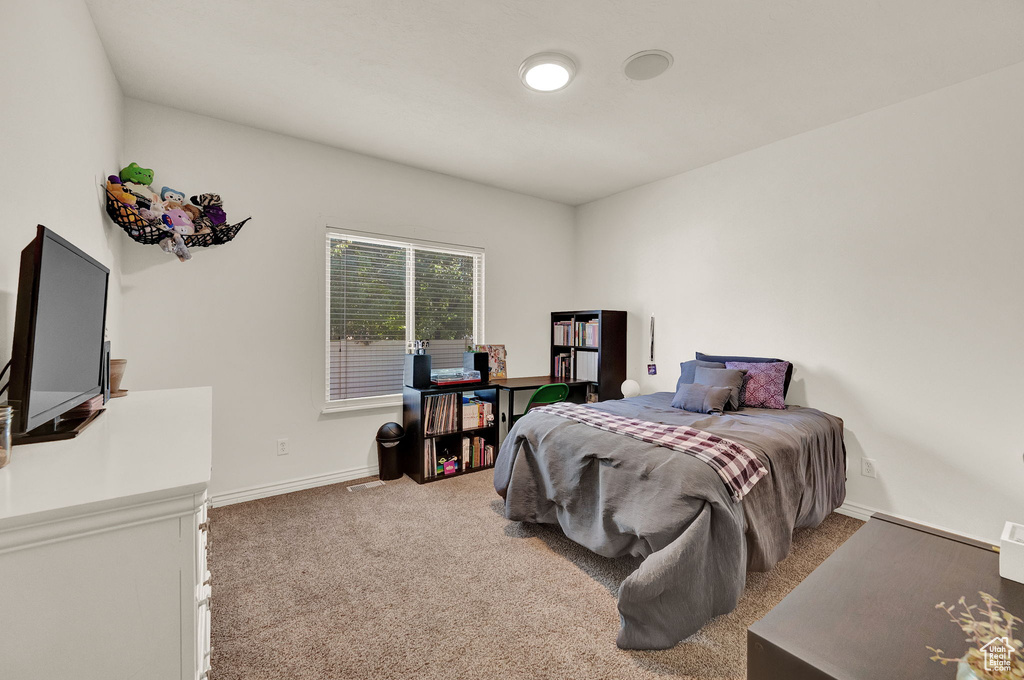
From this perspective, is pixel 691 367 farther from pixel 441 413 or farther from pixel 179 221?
pixel 179 221

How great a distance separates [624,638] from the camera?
5.31 ft

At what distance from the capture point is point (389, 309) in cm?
361

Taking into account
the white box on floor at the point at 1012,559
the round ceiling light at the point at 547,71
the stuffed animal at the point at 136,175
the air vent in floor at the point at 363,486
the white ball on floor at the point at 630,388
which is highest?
the round ceiling light at the point at 547,71

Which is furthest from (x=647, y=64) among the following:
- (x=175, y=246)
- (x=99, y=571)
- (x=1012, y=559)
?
(x=175, y=246)

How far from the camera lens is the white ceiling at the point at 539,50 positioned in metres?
1.91

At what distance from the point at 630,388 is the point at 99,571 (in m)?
3.66

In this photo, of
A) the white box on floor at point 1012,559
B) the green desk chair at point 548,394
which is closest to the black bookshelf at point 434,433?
the green desk chair at point 548,394

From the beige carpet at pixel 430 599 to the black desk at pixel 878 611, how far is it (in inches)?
25.2

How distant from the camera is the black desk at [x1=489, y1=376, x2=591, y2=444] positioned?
388cm

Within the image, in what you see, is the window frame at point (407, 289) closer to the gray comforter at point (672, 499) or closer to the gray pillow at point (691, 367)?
the gray comforter at point (672, 499)

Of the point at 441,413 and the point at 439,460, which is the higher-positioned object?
the point at 441,413

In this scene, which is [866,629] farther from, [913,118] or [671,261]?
[671,261]

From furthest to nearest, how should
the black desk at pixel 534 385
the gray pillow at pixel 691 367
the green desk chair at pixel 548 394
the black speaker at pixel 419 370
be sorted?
the black desk at pixel 534 385 → the green desk chair at pixel 548 394 → the black speaker at pixel 419 370 → the gray pillow at pixel 691 367

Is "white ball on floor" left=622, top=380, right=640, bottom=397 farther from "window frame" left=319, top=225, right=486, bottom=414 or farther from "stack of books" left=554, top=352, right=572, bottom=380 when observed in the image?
"window frame" left=319, top=225, right=486, bottom=414
